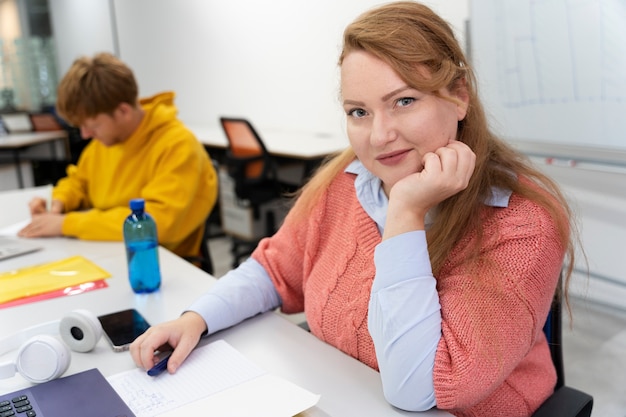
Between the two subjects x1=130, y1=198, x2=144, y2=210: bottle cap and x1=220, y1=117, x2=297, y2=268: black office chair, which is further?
x1=220, y1=117, x2=297, y2=268: black office chair

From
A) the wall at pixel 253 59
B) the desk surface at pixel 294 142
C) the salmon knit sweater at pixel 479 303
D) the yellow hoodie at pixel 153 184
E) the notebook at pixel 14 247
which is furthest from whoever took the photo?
the desk surface at pixel 294 142

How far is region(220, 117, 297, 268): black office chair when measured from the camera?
11.8ft

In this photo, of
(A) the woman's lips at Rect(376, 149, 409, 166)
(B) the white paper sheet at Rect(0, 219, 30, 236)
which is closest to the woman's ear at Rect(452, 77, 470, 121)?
(A) the woman's lips at Rect(376, 149, 409, 166)

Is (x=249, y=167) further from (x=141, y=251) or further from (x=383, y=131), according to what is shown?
(x=383, y=131)

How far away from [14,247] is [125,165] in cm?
49

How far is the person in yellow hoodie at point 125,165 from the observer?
1.89 meters

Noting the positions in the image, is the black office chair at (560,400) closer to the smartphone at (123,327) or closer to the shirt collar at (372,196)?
the shirt collar at (372,196)

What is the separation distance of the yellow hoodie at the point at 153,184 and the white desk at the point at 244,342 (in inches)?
9.5

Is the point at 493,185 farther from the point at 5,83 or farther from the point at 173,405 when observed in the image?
the point at 5,83

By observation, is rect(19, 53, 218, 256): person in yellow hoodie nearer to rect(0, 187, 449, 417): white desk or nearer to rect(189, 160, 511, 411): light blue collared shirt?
rect(0, 187, 449, 417): white desk

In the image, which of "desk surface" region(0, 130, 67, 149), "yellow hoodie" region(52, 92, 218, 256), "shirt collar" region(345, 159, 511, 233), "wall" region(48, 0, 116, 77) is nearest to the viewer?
"shirt collar" region(345, 159, 511, 233)

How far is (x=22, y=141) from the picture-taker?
17.5 feet

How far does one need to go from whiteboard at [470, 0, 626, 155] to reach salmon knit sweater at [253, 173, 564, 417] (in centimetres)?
125

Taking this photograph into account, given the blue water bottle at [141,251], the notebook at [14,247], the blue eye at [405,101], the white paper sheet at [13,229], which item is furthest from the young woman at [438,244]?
the white paper sheet at [13,229]
